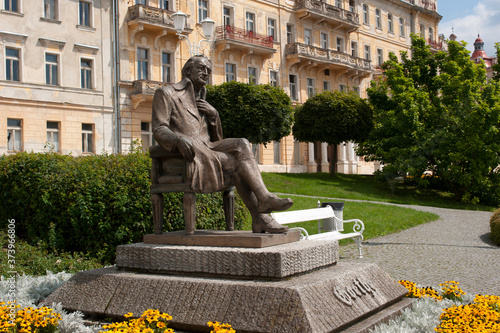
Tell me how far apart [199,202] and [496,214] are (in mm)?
7975

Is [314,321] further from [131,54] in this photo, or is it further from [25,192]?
[131,54]

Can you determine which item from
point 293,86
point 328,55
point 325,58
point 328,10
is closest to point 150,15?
point 293,86

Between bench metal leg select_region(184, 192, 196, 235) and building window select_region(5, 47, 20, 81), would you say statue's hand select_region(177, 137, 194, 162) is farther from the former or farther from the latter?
building window select_region(5, 47, 20, 81)

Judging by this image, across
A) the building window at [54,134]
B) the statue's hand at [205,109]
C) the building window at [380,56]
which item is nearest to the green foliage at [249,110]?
the building window at [54,134]

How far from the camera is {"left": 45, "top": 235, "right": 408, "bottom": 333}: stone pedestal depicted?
12.8ft

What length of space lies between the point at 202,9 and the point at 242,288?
2815cm

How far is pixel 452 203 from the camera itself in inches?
941

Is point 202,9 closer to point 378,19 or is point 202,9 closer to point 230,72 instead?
point 230,72

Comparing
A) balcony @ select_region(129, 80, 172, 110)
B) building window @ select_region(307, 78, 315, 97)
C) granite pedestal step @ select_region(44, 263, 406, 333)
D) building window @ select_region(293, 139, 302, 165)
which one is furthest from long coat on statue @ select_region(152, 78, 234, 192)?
building window @ select_region(307, 78, 315, 97)

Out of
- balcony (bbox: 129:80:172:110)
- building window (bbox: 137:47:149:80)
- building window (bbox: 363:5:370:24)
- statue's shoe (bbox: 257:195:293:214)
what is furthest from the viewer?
building window (bbox: 363:5:370:24)

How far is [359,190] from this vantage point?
24391mm

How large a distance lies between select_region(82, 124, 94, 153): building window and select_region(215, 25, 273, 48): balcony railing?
9.22m

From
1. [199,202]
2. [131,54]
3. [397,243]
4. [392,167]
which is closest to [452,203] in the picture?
[392,167]

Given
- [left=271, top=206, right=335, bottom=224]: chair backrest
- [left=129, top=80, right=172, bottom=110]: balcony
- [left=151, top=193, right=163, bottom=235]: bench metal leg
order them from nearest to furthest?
[left=151, top=193, right=163, bottom=235]: bench metal leg → [left=271, top=206, right=335, bottom=224]: chair backrest → [left=129, top=80, right=172, bottom=110]: balcony
